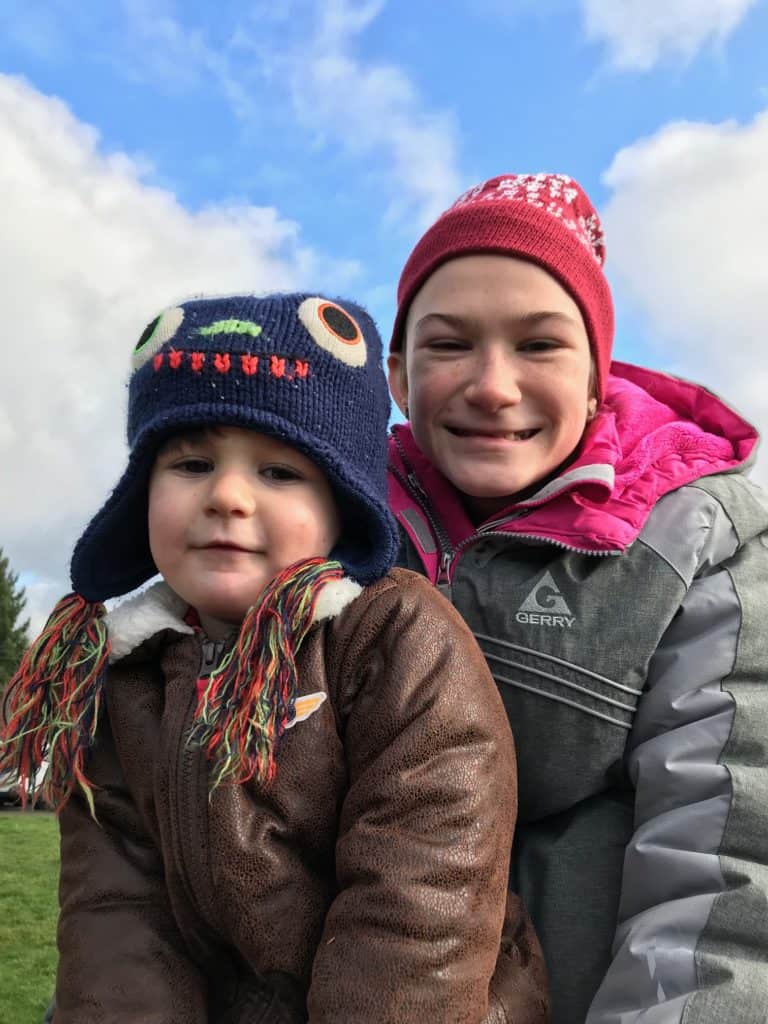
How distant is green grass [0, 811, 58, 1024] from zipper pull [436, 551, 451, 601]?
3519mm

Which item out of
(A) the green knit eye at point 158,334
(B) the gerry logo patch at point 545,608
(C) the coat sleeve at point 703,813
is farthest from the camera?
(B) the gerry logo patch at point 545,608

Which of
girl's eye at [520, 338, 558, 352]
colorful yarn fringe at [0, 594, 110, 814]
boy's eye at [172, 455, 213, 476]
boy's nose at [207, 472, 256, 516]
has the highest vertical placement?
girl's eye at [520, 338, 558, 352]

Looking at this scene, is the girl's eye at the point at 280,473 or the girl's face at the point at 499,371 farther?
the girl's face at the point at 499,371

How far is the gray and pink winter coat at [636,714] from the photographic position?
174 centimetres

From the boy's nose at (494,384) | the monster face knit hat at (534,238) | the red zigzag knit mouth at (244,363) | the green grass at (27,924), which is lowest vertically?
the green grass at (27,924)

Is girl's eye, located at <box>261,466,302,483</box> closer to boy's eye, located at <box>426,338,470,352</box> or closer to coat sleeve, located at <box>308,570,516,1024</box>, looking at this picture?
coat sleeve, located at <box>308,570,516,1024</box>

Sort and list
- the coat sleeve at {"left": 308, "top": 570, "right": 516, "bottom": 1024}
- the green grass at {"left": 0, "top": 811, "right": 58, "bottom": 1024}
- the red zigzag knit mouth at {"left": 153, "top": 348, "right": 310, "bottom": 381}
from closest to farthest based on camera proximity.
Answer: the coat sleeve at {"left": 308, "top": 570, "right": 516, "bottom": 1024}, the red zigzag knit mouth at {"left": 153, "top": 348, "right": 310, "bottom": 381}, the green grass at {"left": 0, "top": 811, "right": 58, "bottom": 1024}

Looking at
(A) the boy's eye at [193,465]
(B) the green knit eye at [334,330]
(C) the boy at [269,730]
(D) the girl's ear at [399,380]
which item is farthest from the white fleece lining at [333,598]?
(D) the girl's ear at [399,380]

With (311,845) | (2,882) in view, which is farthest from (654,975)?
(2,882)

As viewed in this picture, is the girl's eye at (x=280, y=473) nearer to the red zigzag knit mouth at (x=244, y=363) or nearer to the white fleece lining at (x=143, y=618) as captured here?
the red zigzag knit mouth at (x=244, y=363)

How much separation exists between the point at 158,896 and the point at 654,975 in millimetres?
930

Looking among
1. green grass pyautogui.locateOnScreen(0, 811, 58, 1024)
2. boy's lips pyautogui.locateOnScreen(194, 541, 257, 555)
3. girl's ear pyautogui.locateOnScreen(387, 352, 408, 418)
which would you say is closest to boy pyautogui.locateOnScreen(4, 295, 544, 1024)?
boy's lips pyautogui.locateOnScreen(194, 541, 257, 555)

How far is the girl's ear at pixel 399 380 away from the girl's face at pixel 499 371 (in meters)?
0.19

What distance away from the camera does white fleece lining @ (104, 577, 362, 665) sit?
6.42ft
